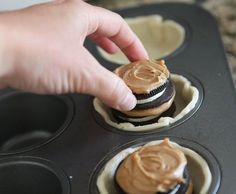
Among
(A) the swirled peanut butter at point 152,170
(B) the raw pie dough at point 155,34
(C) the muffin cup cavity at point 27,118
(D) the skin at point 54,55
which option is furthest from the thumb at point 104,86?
(B) the raw pie dough at point 155,34

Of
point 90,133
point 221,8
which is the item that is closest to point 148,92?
point 90,133

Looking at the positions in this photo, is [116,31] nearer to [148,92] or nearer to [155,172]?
[148,92]

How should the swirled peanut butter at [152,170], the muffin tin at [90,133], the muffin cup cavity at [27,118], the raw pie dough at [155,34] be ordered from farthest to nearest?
the raw pie dough at [155,34], the muffin cup cavity at [27,118], the muffin tin at [90,133], the swirled peanut butter at [152,170]

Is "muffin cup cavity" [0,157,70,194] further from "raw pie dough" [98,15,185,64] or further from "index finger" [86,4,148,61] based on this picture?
"raw pie dough" [98,15,185,64]

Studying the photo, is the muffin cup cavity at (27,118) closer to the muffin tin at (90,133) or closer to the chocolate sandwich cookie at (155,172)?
the muffin tin at (90,133)

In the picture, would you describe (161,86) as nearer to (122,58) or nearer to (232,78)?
(232,78)
